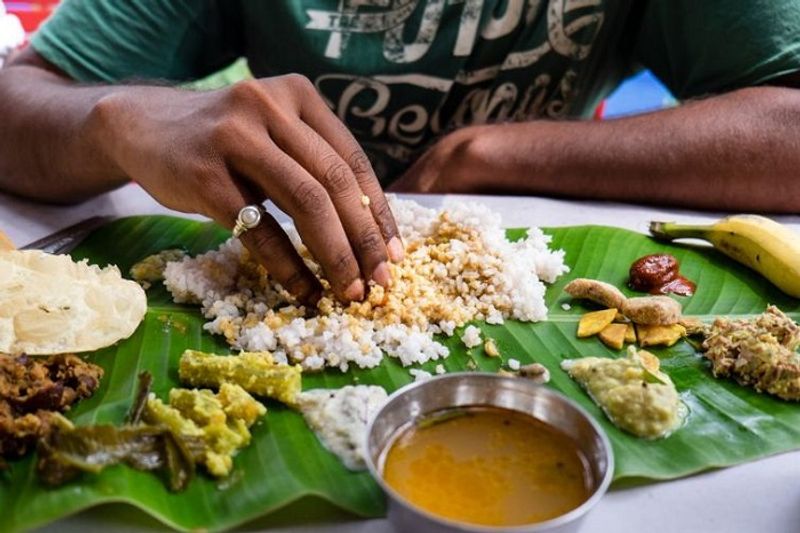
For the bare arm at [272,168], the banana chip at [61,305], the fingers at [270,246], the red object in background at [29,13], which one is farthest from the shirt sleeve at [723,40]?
the red object in background at [29,13]

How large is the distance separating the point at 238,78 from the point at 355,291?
479 cm

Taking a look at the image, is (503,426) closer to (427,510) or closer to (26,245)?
(427,510)

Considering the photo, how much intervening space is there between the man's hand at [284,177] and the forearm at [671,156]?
85 centimetres

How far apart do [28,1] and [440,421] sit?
6156 millimetres

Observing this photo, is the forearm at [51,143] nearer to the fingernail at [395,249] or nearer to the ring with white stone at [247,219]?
the ring with white stone at [247,219]

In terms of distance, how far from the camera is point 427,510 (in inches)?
44.6

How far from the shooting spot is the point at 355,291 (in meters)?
1.73

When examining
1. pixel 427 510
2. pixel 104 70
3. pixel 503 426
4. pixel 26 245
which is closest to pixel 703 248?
pixel 503 426

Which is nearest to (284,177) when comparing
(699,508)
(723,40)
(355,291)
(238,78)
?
(355,291)

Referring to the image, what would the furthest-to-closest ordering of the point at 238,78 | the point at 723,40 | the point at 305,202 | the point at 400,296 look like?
1. the point at 238,78
2. the point at 723,40
3. the point at 400,296
4. the point at 305,202

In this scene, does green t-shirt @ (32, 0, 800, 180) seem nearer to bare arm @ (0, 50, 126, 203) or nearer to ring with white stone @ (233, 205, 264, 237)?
bare arm @ (0, 50, 126, 203)

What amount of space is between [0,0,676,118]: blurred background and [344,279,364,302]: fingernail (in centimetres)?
210

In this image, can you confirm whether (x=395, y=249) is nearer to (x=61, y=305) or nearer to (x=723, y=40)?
(x=61, y=305)

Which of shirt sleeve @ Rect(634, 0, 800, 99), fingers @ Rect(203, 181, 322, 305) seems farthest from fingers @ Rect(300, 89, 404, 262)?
shirt sleeve @ Rect(634, 0, 800, 99)
